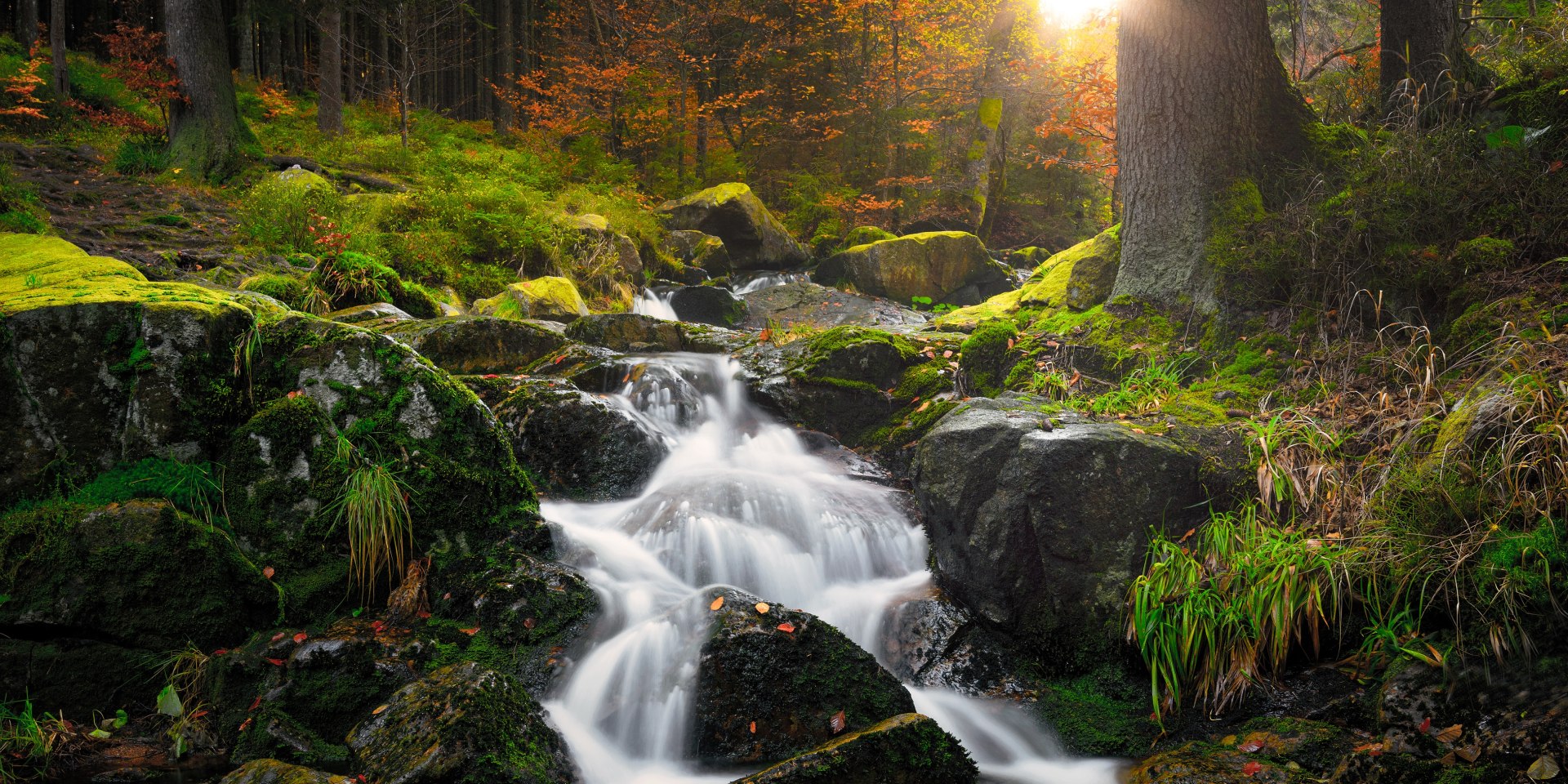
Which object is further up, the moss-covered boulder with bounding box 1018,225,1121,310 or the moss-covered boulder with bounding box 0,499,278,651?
the moss-covered boulder with bounding box 1018,225,1121,310

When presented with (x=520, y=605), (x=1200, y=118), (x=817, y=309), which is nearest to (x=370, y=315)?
(x=520, y=605)

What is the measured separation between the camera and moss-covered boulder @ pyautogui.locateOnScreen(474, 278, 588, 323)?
9828mm

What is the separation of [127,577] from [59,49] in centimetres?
1845

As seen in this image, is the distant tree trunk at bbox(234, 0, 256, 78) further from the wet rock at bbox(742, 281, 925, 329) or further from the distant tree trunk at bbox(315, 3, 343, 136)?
the wet rock at bbox(742, 281, 925, 329)

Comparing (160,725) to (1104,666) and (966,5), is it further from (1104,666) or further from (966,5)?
(966,5)

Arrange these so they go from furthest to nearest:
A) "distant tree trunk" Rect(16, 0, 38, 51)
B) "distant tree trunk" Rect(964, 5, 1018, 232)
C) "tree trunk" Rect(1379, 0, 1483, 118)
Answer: "distant tree trunk" Rect(964, 5, 1018, 232) < "distant tree trunk" Rect(16, 0, 38, 51) < "tree trunk" Rect(1379, 0, 1483, 118)

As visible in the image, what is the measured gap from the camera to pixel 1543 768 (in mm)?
2814

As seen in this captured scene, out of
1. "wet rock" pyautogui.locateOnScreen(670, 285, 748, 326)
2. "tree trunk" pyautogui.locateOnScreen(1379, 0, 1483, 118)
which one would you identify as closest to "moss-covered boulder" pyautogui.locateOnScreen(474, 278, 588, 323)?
"wet rock" pyautogui.locateOnScreen(670, 285, 748, 326)

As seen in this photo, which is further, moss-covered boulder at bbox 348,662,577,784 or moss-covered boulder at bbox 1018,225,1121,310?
moss-covered boulder at bbox 1018,225,1121,310

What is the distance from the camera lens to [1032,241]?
23.1 meters

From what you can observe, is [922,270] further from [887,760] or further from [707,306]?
[887,760]

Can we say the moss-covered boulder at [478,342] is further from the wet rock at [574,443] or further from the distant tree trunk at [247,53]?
the distant tree trunk at [247,53]

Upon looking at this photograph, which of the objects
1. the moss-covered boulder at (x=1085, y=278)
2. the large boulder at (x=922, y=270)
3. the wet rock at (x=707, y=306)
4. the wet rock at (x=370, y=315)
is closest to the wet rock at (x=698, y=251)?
the large boulder at (x=922, y=270)

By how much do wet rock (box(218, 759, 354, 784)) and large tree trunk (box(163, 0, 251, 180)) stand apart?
1262 centimetres
